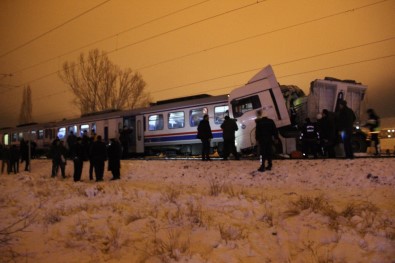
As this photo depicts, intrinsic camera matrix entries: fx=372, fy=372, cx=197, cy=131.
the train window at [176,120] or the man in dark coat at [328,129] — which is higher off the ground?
the train window at [176,120]

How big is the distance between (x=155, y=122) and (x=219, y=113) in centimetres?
485

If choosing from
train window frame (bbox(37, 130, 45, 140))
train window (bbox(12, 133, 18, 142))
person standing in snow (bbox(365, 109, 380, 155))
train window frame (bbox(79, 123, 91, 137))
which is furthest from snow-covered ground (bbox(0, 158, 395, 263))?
train window (bbox(12, 133, 18, 142))

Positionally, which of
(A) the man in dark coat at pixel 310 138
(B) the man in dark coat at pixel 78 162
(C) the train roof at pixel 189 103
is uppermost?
(C) the train roof at pixel 189 103

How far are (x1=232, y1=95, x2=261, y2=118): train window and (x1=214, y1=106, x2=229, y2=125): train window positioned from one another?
5.52ft

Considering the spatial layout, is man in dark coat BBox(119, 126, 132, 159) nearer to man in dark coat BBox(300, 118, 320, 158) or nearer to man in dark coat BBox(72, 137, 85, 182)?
man in dark coat BBox(72, 137, 85, 182)

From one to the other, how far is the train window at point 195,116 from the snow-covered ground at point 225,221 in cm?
936

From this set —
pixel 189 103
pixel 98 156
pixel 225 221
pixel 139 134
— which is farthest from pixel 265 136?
pixel 139 134

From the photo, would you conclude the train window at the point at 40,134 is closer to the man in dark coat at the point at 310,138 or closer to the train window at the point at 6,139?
the train window at the point at 6,139

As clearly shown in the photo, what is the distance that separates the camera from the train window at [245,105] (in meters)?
14.9

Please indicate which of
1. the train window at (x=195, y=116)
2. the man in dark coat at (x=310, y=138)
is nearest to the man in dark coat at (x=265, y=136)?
the man in dark coat at (x=310, y=138)

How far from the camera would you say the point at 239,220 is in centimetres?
612

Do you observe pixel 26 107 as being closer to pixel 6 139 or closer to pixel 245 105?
pixel 6 139

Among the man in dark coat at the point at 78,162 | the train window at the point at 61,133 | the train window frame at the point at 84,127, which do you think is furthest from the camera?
the train window at the point at 61,133

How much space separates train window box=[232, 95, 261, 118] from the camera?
48.8 feet
